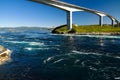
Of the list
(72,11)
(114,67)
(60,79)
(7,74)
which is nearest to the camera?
(60,79)

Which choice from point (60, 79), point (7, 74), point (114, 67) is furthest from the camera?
point (114, 67)

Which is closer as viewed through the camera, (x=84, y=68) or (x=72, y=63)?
(x=84, y=68)

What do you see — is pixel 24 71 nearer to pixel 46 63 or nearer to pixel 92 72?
pixel 46 63

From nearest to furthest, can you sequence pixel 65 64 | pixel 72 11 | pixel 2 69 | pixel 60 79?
pixel 60 79 < pixel 2 69 < pixel 65 64 < pixel 72 11

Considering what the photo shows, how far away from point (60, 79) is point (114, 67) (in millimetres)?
9092

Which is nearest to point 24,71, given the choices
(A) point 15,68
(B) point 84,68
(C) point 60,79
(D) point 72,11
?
(A) point 15,68

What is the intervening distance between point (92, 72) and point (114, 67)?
4274 mm

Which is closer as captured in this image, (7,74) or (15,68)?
(7,74)

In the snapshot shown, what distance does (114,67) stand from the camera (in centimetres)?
2912

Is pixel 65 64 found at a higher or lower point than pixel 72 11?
lower

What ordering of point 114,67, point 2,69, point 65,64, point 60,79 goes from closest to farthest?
1. point 60,79
2. point 2,69
3. point 114,67
4. point 65,64

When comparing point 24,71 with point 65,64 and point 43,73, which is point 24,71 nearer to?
point 43,73

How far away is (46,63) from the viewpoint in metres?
31.9

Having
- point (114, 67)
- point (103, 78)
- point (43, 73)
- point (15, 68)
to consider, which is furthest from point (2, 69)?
point (114, 67)
